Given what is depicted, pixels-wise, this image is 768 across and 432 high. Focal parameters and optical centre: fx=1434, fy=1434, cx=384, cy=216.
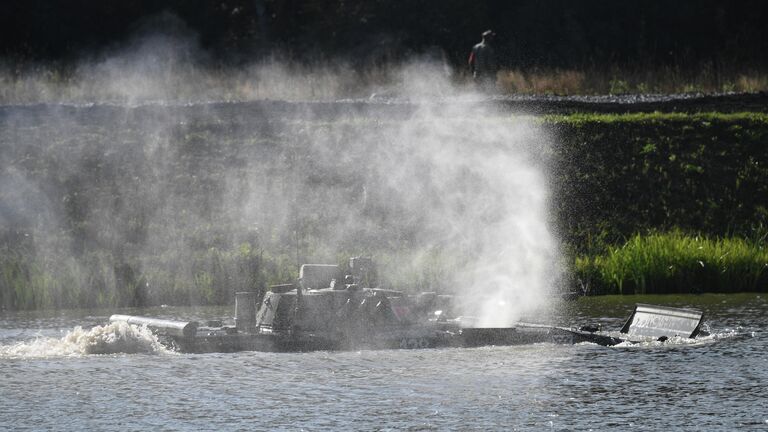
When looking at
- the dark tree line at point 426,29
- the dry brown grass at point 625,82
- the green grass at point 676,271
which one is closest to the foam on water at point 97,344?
the green grass at point 676,271

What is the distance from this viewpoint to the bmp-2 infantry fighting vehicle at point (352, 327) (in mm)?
29656

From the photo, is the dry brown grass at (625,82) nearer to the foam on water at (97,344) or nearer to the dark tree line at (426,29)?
the dark tree line at (426,29)

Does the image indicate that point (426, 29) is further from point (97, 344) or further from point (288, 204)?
point (97, 344)

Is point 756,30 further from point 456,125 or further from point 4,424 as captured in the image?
point 4,424

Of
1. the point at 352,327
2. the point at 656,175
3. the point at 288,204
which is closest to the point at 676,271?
the point at 656,175

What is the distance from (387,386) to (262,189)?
25.2 metres

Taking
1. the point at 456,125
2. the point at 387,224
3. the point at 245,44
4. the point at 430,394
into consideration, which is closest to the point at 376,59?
the point at 245,44

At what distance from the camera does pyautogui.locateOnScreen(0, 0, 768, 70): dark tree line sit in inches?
2633

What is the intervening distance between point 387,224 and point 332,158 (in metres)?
5.80

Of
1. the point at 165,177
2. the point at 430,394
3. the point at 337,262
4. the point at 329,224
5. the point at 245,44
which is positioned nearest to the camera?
the point at 430,394

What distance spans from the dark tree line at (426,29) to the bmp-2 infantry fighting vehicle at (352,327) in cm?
3395

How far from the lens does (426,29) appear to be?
235ft

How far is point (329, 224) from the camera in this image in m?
47.3

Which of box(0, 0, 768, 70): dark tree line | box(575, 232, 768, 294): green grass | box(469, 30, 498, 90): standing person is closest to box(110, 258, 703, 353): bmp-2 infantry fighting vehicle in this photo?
box(575, 232, 768, 294): green grass
